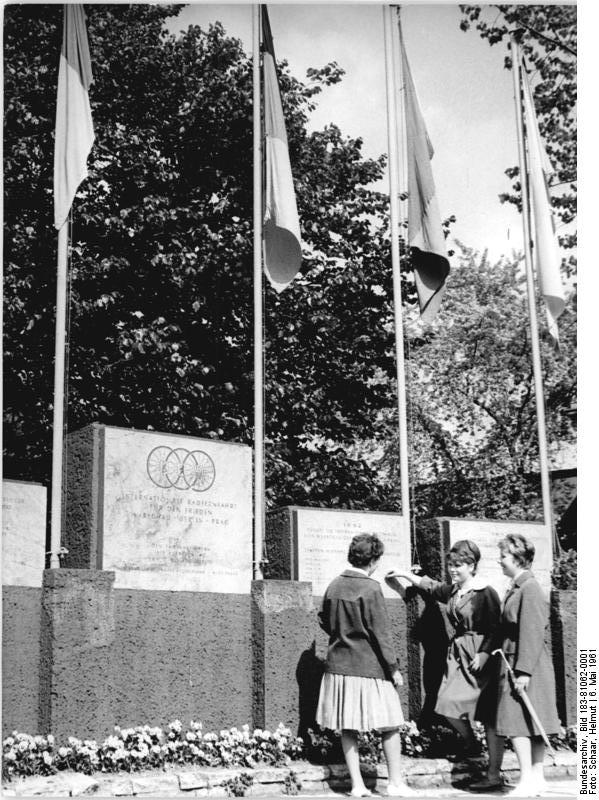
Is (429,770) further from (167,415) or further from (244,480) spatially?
(167,415)

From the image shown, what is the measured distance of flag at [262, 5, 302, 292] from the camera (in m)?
9.62

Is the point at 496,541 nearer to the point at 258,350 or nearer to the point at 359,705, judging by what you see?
the point at 258,350

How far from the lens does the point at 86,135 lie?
8617 millimetres

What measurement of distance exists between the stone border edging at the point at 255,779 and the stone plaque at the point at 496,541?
5.81 feet

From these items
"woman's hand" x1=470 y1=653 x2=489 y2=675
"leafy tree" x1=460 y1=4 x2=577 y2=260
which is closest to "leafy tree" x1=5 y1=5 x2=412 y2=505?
"leafy tree" x1=460 y1=4 x2=577 y2=260

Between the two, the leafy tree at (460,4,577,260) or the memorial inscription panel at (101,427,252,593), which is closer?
the memorial inscription panel at (101,427,252,593)

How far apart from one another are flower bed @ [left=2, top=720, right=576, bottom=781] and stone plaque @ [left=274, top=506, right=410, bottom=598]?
4.37 feet

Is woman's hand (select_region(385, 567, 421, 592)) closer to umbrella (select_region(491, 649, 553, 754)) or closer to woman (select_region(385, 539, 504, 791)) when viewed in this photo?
woman (select_region(385, 539, 504, 791))

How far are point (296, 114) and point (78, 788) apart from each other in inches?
511

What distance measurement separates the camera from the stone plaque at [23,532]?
7.21 m

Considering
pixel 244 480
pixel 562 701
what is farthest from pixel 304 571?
pixel 562 701

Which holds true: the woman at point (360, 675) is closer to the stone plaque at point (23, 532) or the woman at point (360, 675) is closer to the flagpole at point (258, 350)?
the flagpole at point (258, 350)

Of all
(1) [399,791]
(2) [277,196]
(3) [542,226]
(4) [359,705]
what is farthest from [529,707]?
(3) [542,226]

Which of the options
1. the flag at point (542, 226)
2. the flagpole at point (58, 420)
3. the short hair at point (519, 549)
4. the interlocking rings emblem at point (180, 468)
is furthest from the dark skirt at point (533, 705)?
the flag at point (542, 226)
